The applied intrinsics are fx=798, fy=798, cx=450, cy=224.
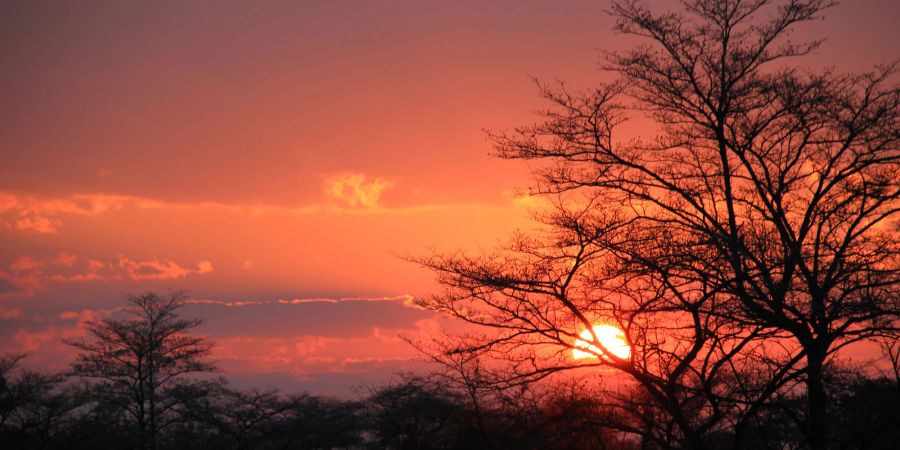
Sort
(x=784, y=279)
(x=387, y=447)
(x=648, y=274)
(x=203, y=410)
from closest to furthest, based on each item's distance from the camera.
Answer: (x=784, y=279)
(x=648, y=274)
(x=387, y=447)
(x=203, y=410)

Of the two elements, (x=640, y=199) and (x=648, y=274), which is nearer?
(x=648, y=274)

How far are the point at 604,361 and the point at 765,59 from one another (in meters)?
5.21

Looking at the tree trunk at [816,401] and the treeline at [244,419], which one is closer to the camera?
the tree trunk at [816,401]

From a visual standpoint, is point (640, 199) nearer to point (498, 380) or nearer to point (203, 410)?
point (498, 380)

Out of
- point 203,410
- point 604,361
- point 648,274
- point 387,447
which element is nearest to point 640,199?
point 648,274

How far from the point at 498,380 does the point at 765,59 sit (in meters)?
6.34

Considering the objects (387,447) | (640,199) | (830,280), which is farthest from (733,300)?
(387,447)

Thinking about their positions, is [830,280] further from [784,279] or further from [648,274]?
[648,274]

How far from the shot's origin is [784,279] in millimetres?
10352

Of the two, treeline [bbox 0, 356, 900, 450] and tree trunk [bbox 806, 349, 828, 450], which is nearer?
tree trunk [bbox 806, 349, 828, 450]

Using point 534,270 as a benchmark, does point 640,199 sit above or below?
above

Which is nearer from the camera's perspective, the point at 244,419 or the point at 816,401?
the point at 816,401

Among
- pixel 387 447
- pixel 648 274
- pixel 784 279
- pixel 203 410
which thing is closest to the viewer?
pixel 784 279

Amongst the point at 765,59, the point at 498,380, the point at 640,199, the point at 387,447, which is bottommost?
the point at 387,447
